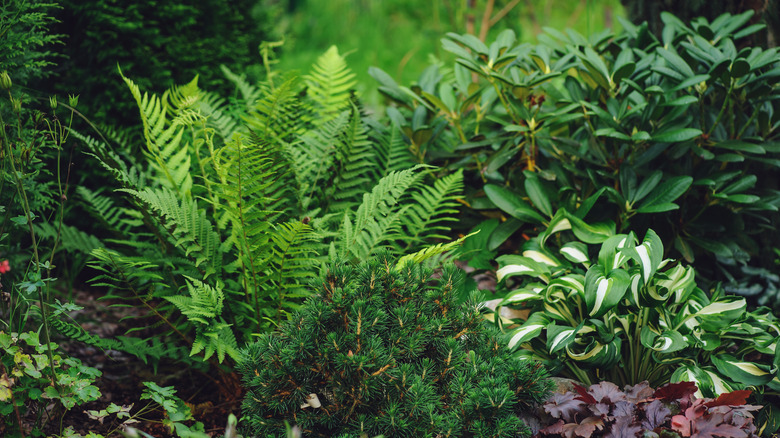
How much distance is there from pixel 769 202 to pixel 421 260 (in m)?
1.74

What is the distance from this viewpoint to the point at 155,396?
70.3 inches

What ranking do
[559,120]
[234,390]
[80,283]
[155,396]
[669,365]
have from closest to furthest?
1. [155,396]
2. [669,365]
3. [234,390]
4. [559,120]
5. [80,283]

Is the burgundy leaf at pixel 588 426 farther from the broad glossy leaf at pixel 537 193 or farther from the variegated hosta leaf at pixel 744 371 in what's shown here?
the broad glossy leaf at pixel 537 193

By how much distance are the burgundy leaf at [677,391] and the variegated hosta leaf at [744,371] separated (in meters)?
0.34

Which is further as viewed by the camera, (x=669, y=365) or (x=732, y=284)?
(x=732, y=284)

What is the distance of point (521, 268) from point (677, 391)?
2.32 feet

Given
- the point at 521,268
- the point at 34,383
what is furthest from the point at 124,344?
the point at 521,268

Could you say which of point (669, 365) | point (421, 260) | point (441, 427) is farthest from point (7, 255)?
point (669, 365)

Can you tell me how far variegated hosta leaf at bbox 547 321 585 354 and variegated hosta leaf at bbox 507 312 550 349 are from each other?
66mm

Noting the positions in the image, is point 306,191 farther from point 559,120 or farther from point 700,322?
point 700,322

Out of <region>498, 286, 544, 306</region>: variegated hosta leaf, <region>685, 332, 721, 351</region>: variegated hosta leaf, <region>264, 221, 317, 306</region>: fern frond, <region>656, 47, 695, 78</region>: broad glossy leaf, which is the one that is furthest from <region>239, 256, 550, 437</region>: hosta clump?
<region>656, 47, 695, 78</region>: broad glossy leaf

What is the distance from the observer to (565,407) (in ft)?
5.53

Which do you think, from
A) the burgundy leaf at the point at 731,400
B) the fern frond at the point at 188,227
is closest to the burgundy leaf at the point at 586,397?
the burgundy leaf at the point at 731,400

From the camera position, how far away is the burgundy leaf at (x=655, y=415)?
1.66 metres
